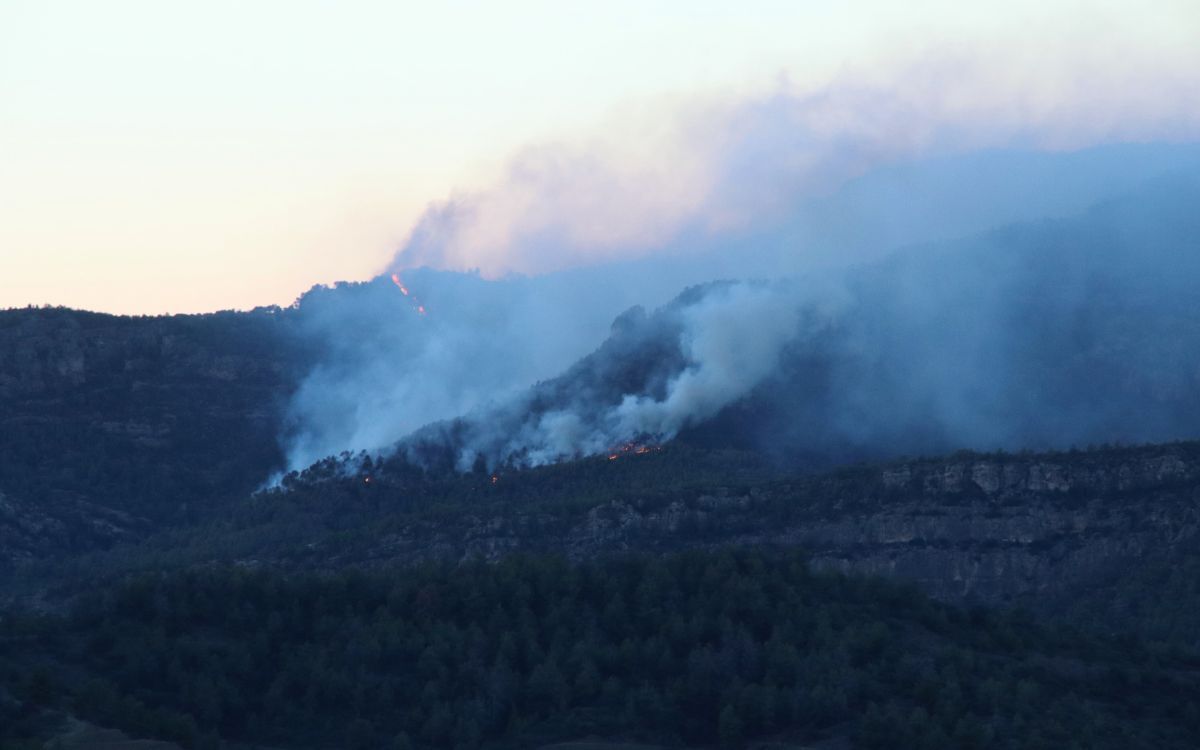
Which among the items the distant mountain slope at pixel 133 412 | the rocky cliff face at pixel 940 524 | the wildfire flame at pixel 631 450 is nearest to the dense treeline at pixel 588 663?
the rocky cliff face at pixel 940 524

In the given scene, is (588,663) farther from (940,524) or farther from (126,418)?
(126,418)

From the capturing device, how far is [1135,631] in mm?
101625

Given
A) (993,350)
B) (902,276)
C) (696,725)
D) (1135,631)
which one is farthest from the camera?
(902,276)

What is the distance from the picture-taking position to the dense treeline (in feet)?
263

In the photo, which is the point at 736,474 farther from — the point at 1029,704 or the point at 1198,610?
the point at 1029,704

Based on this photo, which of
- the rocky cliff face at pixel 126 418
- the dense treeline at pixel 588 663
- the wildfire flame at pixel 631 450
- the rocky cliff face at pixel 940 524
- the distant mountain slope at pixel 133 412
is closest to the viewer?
the dense treeline at pixel 588 663

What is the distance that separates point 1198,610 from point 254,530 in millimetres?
55690

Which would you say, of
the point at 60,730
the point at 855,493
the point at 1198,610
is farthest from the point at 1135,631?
the point at 60,730

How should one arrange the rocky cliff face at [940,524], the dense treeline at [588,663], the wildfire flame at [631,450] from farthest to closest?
the wildfire flame at [631,450]
the rocky cliff face at [940,524]
the dense treeline at [588,663]

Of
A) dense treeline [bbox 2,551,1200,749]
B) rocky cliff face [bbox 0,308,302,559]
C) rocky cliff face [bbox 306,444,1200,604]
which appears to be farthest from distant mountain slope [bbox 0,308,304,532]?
dense treeline [bbox 2,551,1200,749]

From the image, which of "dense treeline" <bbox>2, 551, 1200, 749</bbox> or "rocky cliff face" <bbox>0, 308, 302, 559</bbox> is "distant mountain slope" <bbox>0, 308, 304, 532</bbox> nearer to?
"rocky cliff face" <bbox>0, 308, 302, 559</bbox>

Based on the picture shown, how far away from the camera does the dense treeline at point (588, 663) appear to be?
80.1 m

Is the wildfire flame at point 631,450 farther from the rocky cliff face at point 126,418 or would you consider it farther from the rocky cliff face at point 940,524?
the rocky cliff face at point 126,418

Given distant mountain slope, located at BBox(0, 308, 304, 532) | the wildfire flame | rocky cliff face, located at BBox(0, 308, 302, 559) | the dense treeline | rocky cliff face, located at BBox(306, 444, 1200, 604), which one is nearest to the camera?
the dense treeline
